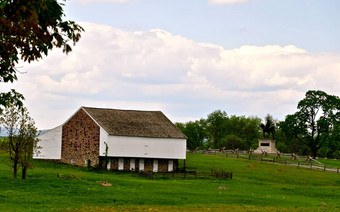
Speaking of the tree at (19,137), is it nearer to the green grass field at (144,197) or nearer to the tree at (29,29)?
the green grass field at (144,197)

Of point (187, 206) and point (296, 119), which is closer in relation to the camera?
point (187, 206)

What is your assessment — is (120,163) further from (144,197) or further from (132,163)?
(144,197)

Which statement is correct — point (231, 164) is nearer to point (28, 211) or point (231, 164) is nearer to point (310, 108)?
point (310, 108)

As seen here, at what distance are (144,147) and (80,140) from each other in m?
9.48

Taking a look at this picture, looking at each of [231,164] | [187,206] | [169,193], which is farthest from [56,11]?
[231,164]

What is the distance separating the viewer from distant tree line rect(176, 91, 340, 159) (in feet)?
326

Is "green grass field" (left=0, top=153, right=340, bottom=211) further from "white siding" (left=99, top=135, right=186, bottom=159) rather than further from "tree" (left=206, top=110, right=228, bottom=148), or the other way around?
"tree" (left=206, top=110, right=228, bottom=148)

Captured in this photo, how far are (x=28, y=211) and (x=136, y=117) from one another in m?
49.1

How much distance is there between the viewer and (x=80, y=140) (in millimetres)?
71375

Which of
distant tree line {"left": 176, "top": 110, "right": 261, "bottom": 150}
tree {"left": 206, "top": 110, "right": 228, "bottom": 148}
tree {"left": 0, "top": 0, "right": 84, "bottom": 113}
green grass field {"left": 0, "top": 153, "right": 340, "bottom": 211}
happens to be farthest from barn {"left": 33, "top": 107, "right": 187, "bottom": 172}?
tree {"left": 206, "top": 110, "right": 228, "bottom": 148}

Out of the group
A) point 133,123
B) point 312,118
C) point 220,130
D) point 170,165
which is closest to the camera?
point 133,123

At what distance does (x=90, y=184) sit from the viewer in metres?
43.0

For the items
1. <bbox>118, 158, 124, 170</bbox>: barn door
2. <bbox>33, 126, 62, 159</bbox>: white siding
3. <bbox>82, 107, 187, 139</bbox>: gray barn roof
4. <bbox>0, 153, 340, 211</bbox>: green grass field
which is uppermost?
<bbox>82, 107, 187, 139</bbox>: gray barn roof

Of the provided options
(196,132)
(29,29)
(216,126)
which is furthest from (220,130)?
(29,29)
